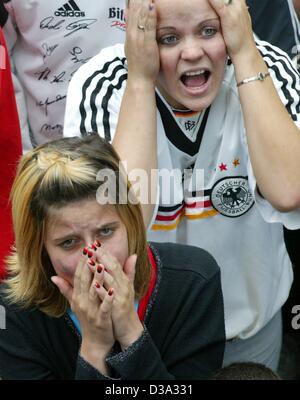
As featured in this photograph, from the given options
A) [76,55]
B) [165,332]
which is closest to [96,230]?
[165,332]

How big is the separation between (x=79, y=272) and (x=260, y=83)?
2.01 ft

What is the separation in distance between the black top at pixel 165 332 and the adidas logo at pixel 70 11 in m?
0.81

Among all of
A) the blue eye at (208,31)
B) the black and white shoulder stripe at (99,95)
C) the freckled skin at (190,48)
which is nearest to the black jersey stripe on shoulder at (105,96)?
the black and white shoulder stripe at (99,95)

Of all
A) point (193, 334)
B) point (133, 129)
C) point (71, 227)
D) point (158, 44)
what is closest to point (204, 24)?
point (158, 44)

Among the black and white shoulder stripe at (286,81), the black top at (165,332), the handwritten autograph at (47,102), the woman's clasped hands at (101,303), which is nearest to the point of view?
the woman's clasped hands at (101,303)

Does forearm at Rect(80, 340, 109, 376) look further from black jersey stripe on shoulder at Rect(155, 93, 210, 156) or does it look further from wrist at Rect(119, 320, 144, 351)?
black jersey stripe on shoulder at Rect(155, 93, 210, 156)

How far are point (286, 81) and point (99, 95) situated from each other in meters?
0.43

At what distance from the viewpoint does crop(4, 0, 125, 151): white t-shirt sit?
7.22 ft

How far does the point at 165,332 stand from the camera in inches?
64.7

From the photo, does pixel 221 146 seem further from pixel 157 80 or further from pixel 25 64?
pixel 25 64

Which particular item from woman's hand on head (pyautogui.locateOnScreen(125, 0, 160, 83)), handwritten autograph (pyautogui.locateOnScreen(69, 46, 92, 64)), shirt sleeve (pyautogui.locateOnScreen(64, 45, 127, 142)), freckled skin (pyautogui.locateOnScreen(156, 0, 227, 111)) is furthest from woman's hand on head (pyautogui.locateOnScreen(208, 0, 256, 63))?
handwritten autograph (pyautogui.locateOnScreen(69, 46, 92, 64))

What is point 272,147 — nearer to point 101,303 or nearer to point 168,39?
point 168,39

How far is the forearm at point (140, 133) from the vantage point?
172 centimetres
